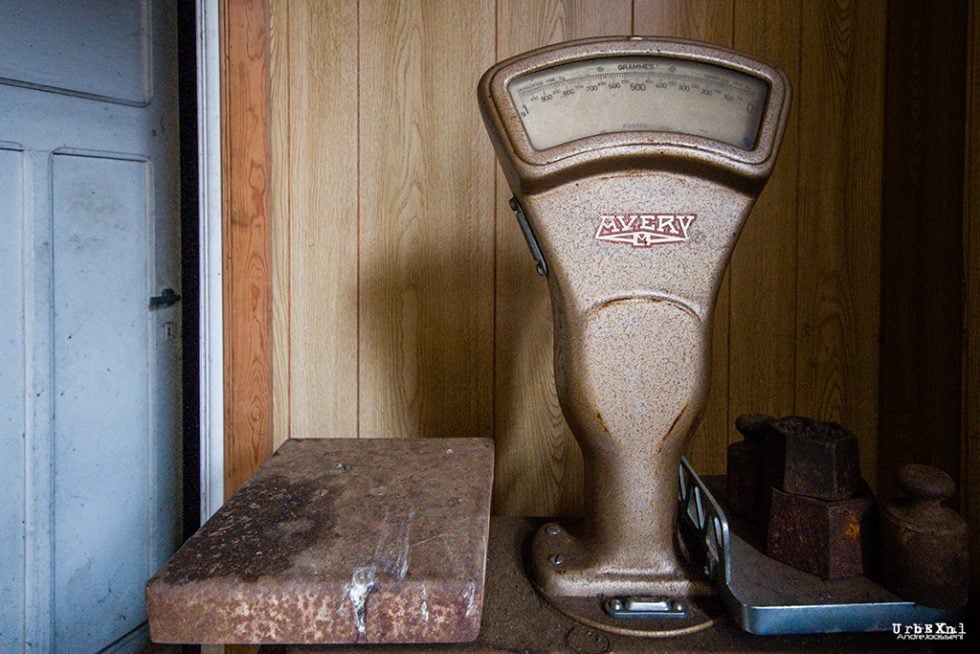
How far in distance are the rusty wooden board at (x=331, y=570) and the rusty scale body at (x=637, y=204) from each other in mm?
202

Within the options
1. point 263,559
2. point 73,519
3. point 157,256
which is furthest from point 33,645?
point 263,559

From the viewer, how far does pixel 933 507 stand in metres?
0.78

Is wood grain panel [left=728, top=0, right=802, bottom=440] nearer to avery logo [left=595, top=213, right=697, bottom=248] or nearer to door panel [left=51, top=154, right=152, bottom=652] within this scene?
avery logo [left=595, top=213, right=697, bottom=248]

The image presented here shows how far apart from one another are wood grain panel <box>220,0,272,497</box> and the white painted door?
283 millimetres

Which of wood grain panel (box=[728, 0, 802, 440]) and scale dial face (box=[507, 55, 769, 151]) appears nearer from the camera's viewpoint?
scale dial face (box=[507, 55, 769, 151])

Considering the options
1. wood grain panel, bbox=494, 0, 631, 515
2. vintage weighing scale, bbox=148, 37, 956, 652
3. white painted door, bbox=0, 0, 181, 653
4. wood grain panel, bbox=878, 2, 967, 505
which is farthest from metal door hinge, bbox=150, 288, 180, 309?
wood grain panel, bbox=878, 2, 967, 505

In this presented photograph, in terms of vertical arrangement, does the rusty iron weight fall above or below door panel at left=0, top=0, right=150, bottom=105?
below

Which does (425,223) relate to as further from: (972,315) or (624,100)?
(972,315)

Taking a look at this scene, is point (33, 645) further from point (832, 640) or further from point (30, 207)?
point (832, 640)

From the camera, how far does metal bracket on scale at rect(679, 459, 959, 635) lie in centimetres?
77

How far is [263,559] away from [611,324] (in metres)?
0.41

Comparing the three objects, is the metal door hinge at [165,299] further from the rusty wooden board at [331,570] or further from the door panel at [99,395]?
the rusty wooden board at [331,570]

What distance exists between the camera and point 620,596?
34.1 inches

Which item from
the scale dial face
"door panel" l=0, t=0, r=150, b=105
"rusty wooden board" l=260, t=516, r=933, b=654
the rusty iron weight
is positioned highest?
"door panel" l=0, t=0, r=150, b=105
